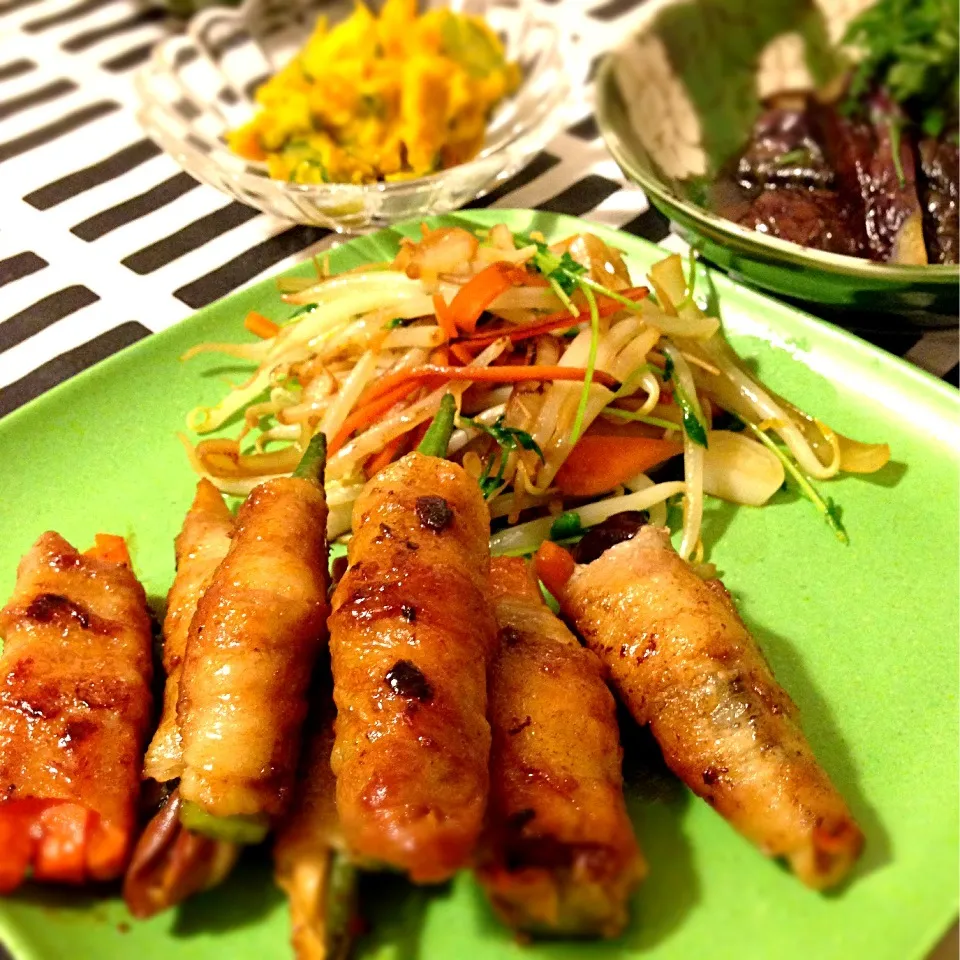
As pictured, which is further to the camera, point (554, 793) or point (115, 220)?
point (115, 220)

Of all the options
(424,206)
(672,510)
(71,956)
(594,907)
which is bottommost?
(672,510)

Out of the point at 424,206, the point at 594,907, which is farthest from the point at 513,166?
the point at 594,907

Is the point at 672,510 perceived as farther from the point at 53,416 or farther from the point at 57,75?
the point at 57,75

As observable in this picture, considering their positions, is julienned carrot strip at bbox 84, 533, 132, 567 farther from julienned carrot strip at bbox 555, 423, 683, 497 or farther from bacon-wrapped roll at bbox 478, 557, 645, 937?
julienned carrot strip at bbox 555, 423, 683, 497

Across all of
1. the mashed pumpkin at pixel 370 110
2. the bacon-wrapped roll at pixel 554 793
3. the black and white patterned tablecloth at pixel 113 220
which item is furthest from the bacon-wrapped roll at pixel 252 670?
the mashed pumpkin at pixel 370 110

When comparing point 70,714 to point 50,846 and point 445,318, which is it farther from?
point 445,318

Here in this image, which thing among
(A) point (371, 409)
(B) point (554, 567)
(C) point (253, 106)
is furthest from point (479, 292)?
(C) point (253, 106)

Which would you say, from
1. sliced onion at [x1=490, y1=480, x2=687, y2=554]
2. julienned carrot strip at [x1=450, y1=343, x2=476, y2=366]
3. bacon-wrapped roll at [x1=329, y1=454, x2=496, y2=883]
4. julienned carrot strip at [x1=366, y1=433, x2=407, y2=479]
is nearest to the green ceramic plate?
sliced onion at [x1=490, y1=480, x2=687, y2=554]
